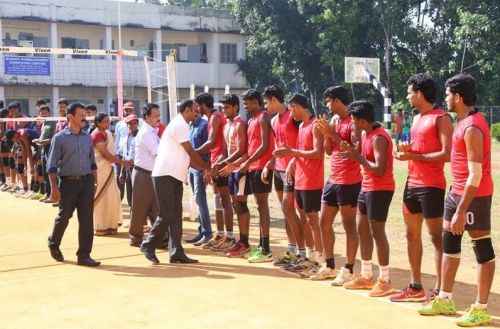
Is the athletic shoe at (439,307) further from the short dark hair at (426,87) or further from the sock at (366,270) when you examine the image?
the short dark hair at (426,87)

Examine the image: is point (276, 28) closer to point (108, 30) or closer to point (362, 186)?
point (108, 30)

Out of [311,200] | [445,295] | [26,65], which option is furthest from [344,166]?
[26,65]

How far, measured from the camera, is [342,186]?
6676 mm

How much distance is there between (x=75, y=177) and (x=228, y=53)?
35.1 metres

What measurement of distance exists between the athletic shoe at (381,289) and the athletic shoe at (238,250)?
7.86ft

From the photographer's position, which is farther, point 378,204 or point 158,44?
point 158,44

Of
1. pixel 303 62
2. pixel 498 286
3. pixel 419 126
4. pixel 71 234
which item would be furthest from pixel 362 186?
pixel 303 62

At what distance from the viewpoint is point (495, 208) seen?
12.0m

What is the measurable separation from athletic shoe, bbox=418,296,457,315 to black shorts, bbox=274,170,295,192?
2.35 meters

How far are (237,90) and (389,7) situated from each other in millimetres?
12293

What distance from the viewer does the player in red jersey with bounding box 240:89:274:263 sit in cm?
785

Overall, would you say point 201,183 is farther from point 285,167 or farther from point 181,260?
point 285,167

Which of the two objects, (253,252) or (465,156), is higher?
(465,156)

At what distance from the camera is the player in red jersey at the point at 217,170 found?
8688 mm
